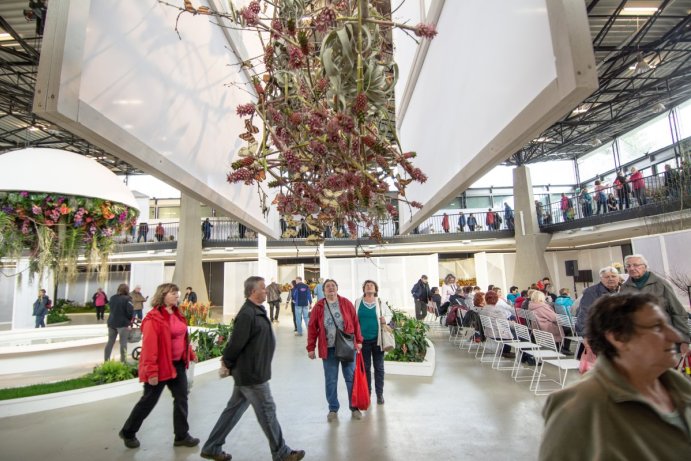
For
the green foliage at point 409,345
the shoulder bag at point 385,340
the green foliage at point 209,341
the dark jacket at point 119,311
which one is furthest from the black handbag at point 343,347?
the dark jacket at point 119,311

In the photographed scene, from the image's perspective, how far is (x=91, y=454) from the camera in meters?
3.31

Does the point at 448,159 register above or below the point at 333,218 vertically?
above

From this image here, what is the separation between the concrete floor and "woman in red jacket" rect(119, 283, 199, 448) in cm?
17

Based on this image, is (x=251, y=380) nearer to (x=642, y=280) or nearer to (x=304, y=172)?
(x=304, y=172)

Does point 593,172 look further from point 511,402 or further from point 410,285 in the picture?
point 511,402

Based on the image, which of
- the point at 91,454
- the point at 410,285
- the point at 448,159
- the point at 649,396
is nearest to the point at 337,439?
the point at 91,454

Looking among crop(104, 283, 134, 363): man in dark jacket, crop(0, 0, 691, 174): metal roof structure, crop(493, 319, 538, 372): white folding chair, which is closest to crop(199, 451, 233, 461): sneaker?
crop(104, 283, 134, 363): man in dark jacket

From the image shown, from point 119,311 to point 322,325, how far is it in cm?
433

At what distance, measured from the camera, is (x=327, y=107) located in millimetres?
1564

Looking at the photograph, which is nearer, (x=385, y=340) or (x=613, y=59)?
(x=385, y=340)

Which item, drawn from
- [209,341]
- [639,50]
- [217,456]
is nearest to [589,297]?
[217,456]

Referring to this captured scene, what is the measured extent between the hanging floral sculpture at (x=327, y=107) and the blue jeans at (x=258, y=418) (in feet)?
5.74

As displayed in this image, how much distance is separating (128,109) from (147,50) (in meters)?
0.30

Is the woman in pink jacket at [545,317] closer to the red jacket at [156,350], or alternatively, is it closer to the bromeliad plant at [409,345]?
the bromeliad plant at [409,345]
